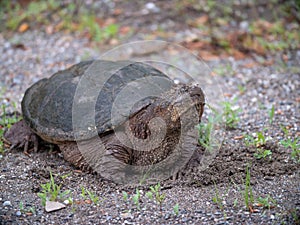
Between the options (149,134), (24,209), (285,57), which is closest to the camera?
(24,209)

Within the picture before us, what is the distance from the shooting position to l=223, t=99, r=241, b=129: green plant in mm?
4418

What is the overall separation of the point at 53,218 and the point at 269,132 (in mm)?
2144

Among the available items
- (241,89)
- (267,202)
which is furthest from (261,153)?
(241,89)

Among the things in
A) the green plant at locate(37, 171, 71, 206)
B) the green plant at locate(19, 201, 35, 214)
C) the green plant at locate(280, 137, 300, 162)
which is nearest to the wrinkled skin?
the green plant at locate(37, 171, 71, 206)

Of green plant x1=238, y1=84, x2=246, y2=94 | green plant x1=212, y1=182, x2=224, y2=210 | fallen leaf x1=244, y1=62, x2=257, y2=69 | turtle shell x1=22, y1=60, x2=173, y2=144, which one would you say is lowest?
green plant x1=212, y1=182, x2=224, y2=210

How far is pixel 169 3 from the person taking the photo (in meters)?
6.96

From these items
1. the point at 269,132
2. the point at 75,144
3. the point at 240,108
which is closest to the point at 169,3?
the point at 240,108

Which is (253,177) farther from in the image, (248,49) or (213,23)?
(213,23)

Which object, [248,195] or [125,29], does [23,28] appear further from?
[248,195]

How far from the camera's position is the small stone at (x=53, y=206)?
312cm

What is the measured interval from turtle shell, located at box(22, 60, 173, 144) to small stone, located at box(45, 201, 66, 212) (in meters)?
0.59

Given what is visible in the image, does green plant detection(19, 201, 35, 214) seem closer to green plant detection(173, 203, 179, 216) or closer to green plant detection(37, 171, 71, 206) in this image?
green plant detection(37, 171, 71, 206)

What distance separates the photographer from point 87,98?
368 cm

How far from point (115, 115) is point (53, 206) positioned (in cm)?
79
